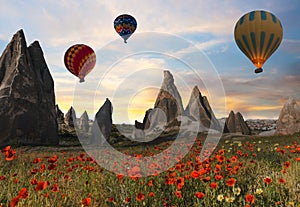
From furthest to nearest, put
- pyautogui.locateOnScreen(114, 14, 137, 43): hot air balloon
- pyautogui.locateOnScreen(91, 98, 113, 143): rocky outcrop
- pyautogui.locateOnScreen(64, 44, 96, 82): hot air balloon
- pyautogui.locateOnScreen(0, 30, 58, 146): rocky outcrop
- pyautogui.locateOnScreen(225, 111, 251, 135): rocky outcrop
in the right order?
pyautogui.locateOnScreen(225, 111, 251, 135): rocky outcrop → pyautogui.locateOnScreen(91, 98, 113, 143): rocky outcrop → pyautogui.locateOnScreen(114, 14, 137, 43): hot air balloon → pyautogui.locateOnScreen(64, 44, 96, 82): hot air balloon → pyautogui.locateOnScreen(0, 30, 58, 146): rocky outcrop

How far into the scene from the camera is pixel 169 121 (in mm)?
42562

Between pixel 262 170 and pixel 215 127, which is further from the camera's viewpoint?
pixel 215 127

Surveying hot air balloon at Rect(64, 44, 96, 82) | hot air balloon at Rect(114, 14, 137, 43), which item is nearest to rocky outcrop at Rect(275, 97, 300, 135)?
hot air balloon at Rect(114, 14, 137, 43)

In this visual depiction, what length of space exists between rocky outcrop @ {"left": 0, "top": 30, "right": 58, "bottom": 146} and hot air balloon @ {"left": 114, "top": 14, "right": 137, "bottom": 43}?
8741 millimetres

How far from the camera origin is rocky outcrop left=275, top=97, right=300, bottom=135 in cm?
2875

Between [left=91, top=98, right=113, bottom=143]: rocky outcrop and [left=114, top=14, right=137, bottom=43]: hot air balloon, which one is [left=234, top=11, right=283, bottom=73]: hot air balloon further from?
[left=91, top=98, right=113, bottom=143]: rocky outcrop

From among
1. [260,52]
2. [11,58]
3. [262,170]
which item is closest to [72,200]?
[262,170]

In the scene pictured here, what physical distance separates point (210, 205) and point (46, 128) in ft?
70.4

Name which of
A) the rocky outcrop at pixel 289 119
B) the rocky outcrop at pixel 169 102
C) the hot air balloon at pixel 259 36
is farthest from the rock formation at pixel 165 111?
the hot air balloon at pixel 259 36

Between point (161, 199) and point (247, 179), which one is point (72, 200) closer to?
point (161, 199)

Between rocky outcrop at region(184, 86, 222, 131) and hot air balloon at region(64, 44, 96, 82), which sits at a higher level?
hot air balloon at region(64, 44, 96, 82)

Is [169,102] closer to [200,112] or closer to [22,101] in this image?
[200,112]

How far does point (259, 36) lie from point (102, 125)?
19.2 m

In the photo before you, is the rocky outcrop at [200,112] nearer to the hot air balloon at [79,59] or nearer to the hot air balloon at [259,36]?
the hot air balloon at [79,59]
